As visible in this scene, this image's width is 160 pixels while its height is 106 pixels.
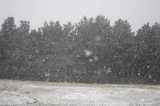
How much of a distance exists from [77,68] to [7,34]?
14328 millimetres

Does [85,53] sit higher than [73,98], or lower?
higher

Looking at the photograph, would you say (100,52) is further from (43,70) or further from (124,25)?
(43,70)

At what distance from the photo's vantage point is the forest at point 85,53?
46.2 metres

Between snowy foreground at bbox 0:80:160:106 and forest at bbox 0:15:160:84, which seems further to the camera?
forest at bbox 0:15:160:84

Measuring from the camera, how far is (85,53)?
48062mm

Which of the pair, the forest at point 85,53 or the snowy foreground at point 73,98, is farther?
the forest at point 85,53

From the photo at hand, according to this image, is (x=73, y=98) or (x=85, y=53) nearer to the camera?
(x=73, y=98)

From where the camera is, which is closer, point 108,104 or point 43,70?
point 108,104

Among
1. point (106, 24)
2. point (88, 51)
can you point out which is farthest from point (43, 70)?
point (106, 24)

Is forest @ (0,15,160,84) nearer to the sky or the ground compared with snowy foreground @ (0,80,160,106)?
nearer to the sky

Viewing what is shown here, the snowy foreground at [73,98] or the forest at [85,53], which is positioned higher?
the forest at [85,53]

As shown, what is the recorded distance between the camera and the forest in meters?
46.2

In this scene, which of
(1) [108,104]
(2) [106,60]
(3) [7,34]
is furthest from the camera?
(3) [7,34]

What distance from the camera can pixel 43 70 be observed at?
156ft
